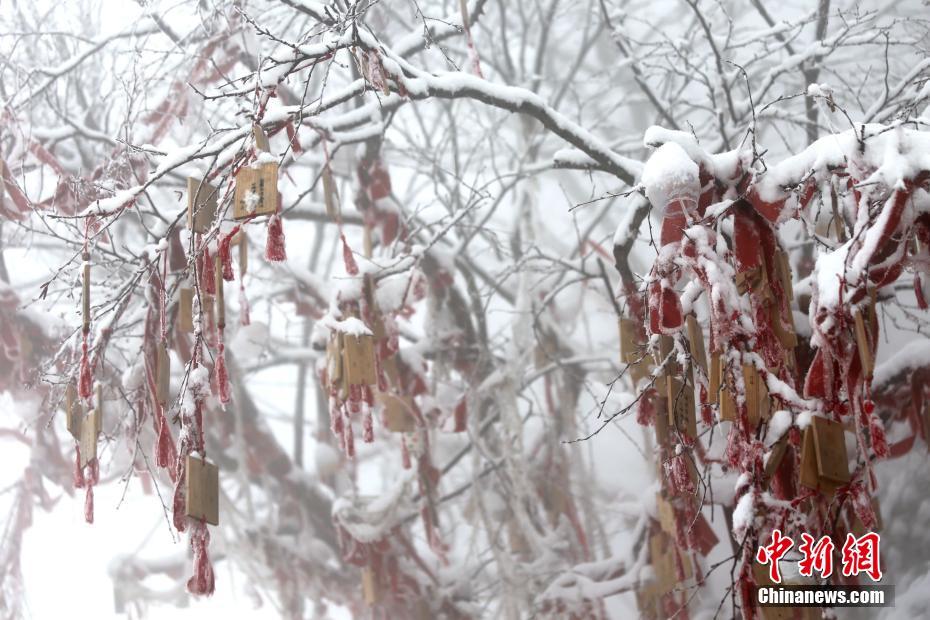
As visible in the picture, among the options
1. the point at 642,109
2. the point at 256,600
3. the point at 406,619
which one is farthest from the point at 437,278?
the point at 642,109

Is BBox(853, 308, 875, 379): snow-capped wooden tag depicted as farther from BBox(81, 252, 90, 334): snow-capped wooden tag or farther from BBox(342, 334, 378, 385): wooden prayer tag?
BBox(81, 252, 90, 334): snow-capped wooden tag

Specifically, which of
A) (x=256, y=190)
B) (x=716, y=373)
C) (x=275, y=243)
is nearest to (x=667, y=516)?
(x=716, y=373)

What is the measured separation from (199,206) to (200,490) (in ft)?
2.10

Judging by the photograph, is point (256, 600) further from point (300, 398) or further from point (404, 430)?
point (404, 430)

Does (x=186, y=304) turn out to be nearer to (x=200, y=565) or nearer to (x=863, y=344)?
(x=200, y=565)

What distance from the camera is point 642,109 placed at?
7227mm

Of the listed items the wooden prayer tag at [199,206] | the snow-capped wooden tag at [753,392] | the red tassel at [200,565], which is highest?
the wooden prayer tag at [199,206]

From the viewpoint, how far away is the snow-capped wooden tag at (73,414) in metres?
2.47

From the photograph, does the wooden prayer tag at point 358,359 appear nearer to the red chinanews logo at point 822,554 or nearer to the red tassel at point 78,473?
the red tassel at point 78,473

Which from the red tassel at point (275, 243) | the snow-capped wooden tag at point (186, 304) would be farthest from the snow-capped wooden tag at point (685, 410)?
the snow-capped wooden tag at point (186, 304)

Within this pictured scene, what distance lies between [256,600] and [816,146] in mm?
3770

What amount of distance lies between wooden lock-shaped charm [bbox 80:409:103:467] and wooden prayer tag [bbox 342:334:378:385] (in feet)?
2.29

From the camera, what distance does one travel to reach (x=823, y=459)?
1.75m

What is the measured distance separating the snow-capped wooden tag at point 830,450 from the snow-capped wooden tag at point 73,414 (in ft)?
5.70
